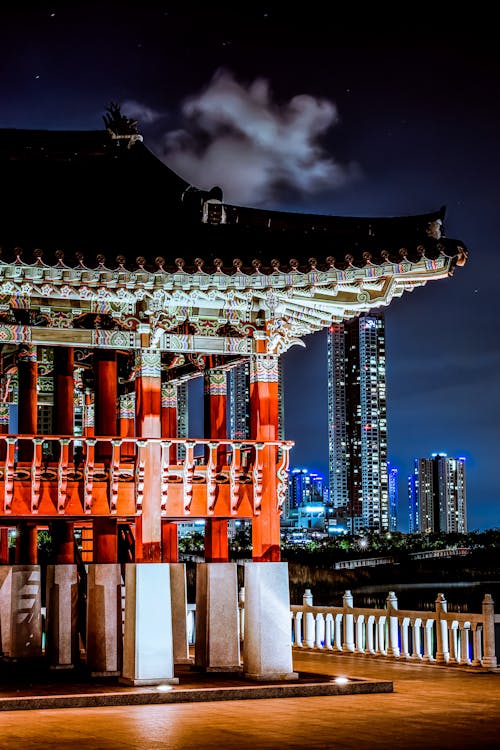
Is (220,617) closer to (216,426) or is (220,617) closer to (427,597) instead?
(216,426)

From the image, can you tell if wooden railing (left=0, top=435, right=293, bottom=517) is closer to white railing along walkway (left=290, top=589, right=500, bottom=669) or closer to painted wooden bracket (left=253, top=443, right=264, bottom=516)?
painted wooden bracket (left=253, top=443, right=264, bottom=516)

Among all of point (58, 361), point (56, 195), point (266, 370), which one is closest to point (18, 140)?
point (56, 195)

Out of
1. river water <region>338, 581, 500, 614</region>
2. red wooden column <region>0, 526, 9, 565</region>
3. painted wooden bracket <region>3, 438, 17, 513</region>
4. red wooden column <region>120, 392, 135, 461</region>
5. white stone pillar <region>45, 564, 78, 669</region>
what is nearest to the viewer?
painted wooden bracket <region>3, 438, 17, 513</region>

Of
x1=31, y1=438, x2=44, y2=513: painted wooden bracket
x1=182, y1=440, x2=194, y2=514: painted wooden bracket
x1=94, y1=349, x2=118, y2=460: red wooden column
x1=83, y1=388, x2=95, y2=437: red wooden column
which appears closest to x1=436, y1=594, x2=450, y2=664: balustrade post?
x1=182, y1=440, x2=194, y2=514: painted wooden bracket

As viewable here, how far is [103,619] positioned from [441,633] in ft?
18.2

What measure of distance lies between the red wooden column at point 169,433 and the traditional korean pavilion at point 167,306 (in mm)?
1699

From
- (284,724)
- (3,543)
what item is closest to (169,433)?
(3,543)

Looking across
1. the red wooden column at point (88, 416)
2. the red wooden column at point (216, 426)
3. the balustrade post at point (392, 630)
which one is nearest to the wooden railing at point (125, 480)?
the red wooden column at point (216, 426)

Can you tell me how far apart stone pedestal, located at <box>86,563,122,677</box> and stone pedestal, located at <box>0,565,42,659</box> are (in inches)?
60.8

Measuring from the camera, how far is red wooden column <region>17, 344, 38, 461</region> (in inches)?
659

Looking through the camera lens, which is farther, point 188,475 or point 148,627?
point 188,475

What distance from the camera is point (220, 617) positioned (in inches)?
542

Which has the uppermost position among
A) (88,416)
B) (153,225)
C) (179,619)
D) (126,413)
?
(153,225)

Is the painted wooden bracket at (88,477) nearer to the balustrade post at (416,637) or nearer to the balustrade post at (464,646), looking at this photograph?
the balustrade post at (416,637)
